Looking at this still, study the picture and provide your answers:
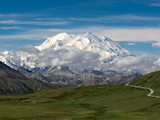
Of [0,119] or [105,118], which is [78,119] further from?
[0,119]

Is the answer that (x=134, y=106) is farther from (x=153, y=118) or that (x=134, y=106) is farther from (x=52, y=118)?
(x=52, y=118)

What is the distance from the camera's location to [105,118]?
381 ft

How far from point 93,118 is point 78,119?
799cm

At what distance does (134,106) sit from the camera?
149 m

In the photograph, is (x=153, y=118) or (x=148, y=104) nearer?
(x=153, y=118)

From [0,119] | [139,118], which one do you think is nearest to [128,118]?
[139,118]

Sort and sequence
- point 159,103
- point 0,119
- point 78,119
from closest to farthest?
point 0,119 < point 78,119 < point 159,103

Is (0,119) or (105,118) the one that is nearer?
(0,119)

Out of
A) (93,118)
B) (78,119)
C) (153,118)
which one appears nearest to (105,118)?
(93,118)

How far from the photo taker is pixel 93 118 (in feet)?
380

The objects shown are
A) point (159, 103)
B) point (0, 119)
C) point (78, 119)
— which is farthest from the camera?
point (159, 103)

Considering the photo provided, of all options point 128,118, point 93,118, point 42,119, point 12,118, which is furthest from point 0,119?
point 128,118

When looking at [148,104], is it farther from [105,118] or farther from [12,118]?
[12,118]

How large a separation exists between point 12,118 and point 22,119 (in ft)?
14.7
